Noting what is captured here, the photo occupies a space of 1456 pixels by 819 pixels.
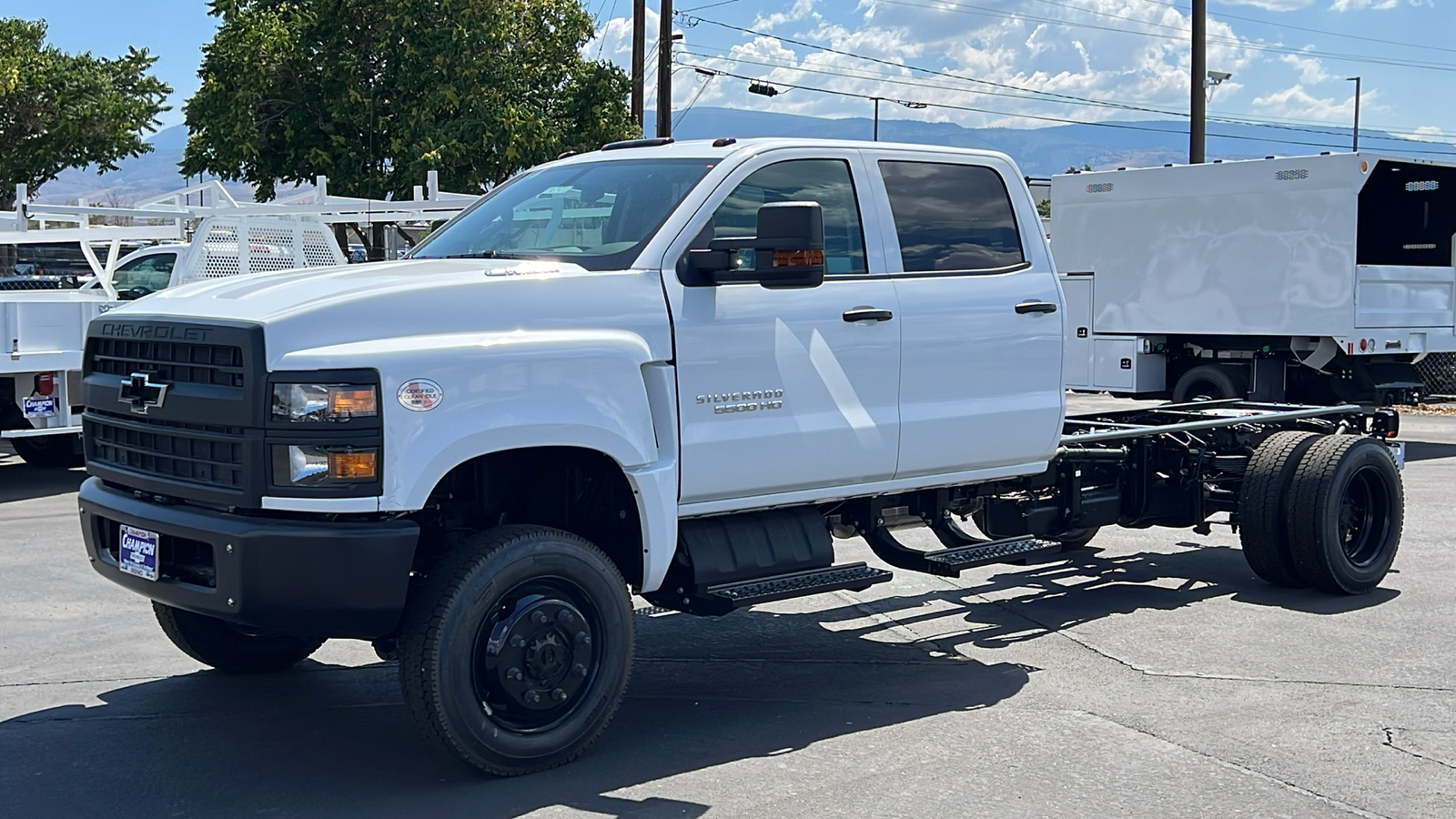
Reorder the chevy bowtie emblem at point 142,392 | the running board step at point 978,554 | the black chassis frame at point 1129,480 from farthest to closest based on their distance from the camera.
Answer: the black chassis frame at point 1129,480 → the running board step at point 978,554 → the chevy bowtie emblem at point 142,392

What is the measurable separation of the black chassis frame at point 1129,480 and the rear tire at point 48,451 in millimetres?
9031

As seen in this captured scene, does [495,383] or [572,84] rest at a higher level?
[572,84]

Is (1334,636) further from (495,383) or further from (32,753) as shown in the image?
(32,753)

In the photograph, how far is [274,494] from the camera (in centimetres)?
496

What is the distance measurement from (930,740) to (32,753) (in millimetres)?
3266

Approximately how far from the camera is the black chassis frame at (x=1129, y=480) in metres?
7.16

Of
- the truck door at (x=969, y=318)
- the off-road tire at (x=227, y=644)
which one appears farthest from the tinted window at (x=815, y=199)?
the off-road tire at (x=227, y=644)

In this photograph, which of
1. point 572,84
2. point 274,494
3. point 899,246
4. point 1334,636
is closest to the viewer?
point 274,494

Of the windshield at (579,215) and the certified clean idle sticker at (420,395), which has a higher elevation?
the windshield at (579,215)

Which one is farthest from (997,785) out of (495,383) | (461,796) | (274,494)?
(274,494)

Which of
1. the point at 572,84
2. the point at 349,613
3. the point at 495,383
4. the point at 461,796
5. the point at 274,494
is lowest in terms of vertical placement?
the point at 461,796

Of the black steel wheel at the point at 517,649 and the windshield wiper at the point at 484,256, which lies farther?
the windshield wiper at the point at 484,256

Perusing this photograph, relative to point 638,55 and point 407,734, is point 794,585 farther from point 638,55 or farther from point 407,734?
point 638,55

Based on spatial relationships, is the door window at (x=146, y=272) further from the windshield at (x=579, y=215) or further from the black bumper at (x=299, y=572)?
the black bumper at (x=299, y=572)
